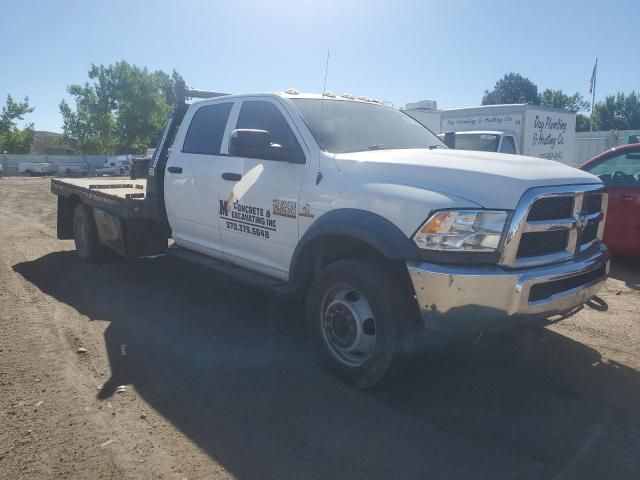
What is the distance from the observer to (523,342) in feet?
15.2

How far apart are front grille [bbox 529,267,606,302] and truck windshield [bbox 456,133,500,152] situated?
7.99m

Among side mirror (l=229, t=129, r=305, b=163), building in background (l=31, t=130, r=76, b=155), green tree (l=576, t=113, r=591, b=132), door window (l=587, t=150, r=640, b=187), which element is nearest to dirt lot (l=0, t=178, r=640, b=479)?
side mirror (l=229, t=129, r=305, b=163)

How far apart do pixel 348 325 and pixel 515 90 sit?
73761 millimetres

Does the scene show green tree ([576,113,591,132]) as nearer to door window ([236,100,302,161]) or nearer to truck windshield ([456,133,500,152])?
truck windshield ([456,133,500,152])

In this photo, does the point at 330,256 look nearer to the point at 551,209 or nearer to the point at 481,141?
the point at 551,209

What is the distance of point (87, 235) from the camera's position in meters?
7.64

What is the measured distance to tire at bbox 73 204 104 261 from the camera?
7.61 metres

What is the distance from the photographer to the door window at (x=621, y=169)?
7078 millimetres

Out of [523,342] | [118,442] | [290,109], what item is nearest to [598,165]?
[523,342]

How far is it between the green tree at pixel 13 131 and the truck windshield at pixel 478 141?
213 feet

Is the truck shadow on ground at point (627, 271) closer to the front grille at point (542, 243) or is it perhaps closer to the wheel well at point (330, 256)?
the front grille at point (542, 243)

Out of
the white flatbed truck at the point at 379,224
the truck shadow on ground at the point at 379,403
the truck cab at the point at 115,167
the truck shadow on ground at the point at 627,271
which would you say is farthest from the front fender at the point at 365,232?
the truck cab at the point at 115,167

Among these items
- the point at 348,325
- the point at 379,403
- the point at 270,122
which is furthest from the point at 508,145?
the point at 379,403

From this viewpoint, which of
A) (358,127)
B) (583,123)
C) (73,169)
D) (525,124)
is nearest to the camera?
(358,127)
